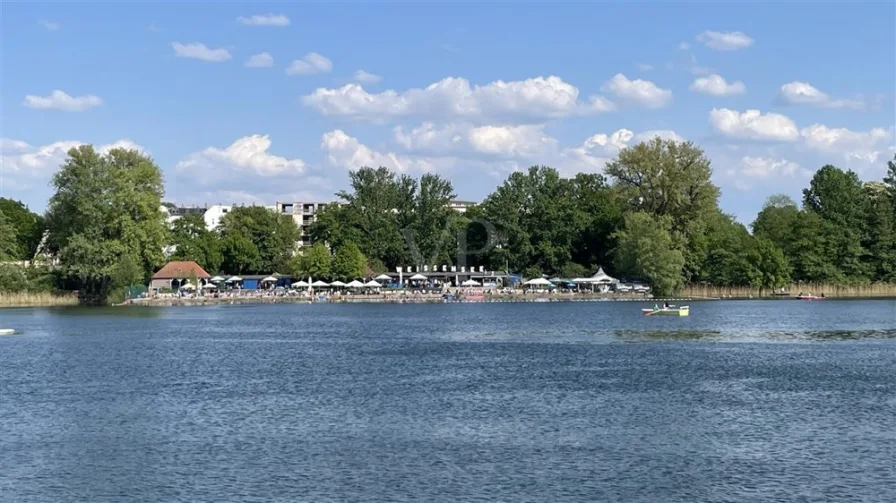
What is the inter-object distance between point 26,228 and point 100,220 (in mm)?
34695

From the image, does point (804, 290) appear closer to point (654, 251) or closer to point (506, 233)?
point (654, 251)

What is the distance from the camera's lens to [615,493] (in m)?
21.2

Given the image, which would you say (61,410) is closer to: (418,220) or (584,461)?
(584,461)

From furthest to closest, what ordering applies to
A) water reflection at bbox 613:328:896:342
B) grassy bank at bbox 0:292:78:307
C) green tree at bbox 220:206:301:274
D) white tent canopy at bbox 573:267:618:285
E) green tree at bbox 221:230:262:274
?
1. green tree at bbox 220:206:301:274
2. green tree at bbox 221:230:262:274
3. white tent canopy at bbox 573:267:618:285
4. grassy bank at bbox 0:292:78:307
5. water reflection at bbox 613:328:896:342

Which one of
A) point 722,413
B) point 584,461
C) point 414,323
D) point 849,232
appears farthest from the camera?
point 849,232

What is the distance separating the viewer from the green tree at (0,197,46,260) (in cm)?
12281

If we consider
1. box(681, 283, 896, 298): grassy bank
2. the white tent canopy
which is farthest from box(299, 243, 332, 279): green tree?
box(681, 283, 896, 298): grassy bank

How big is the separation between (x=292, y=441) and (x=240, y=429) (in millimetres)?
2440

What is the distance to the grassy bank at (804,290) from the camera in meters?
114

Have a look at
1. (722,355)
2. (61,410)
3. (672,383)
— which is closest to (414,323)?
(722,355)

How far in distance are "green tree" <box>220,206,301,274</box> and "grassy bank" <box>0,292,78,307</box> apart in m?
27.4

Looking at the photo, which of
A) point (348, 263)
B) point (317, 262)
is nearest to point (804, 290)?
point (348, 263)

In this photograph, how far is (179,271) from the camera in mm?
116312

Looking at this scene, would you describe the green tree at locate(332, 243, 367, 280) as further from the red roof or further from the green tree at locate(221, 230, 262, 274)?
the red roof
